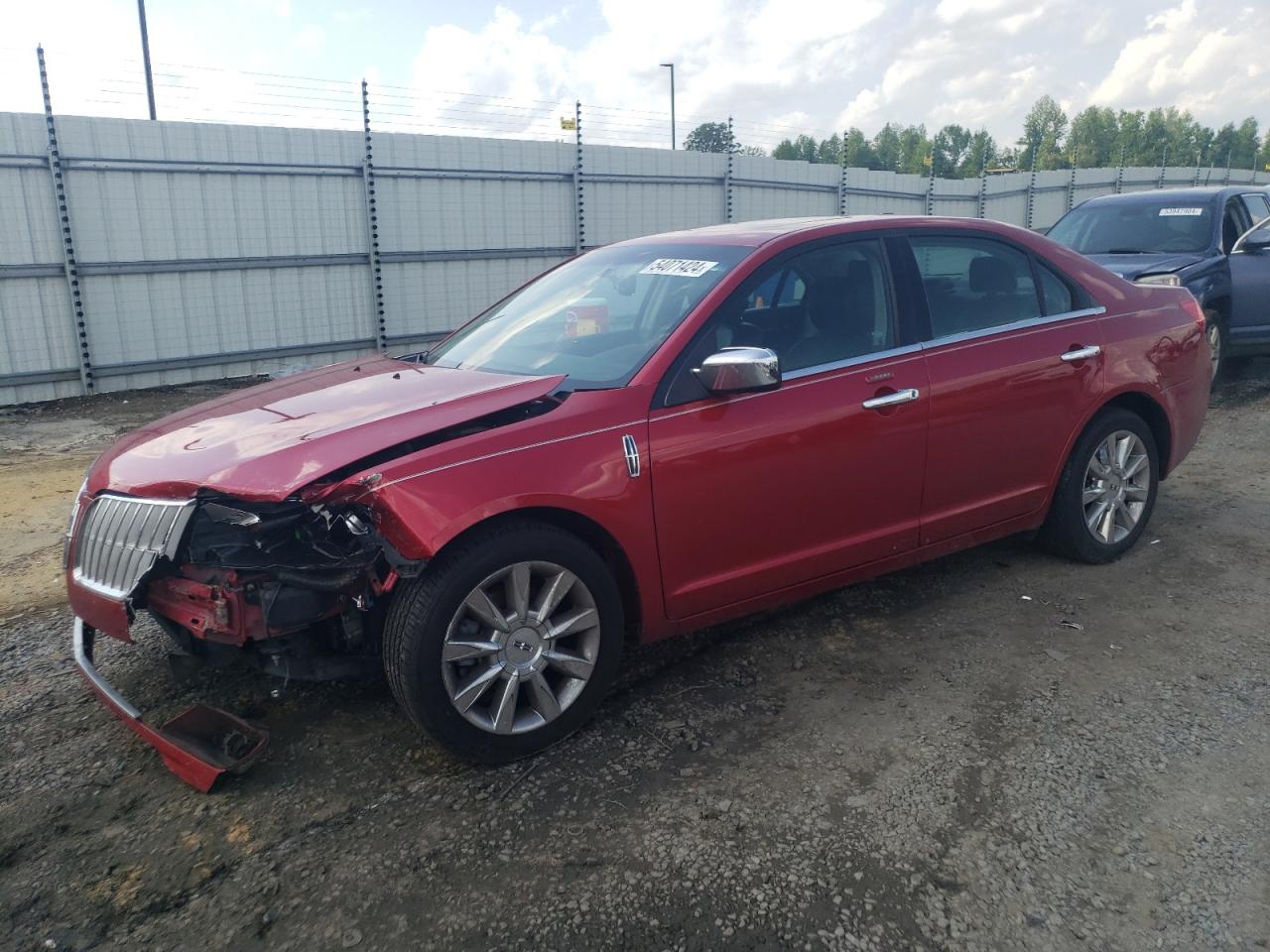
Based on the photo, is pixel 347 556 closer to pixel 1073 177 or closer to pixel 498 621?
pixel 498 621

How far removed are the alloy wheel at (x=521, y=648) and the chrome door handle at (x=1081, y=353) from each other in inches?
104

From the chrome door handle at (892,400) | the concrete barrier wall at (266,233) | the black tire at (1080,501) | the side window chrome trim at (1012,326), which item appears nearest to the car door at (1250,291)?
the black tire at (1080,501)

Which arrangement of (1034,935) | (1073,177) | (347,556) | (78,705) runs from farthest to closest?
(1073,177) < (78,705) < (347,556) < (1034,935)

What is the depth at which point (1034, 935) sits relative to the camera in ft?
7.69

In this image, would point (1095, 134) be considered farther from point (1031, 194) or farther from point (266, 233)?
point (266, 233)

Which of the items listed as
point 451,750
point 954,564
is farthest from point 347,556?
point 954,564

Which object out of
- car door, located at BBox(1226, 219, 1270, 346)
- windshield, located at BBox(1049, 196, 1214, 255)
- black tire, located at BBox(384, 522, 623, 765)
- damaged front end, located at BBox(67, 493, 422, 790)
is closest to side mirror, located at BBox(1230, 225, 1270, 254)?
car door, located at BBox(1226, 219, 1270, 346)

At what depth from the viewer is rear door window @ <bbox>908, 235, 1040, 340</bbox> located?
13.6 ft

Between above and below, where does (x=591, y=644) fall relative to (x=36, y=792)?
above

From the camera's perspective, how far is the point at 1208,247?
29.0 ft

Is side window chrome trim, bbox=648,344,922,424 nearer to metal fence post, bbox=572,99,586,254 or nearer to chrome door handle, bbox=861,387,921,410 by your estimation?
chrome door handle, bbox=861,387,921,410

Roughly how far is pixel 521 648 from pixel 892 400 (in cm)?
180

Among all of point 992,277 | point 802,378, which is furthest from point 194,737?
point 992,277

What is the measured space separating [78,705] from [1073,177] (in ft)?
82.9
